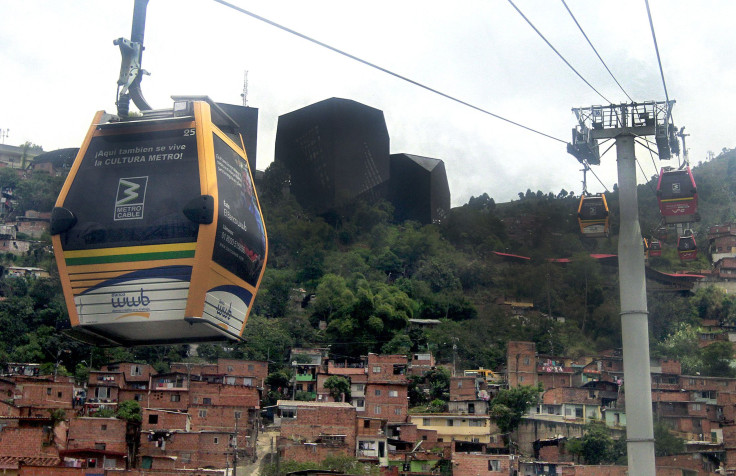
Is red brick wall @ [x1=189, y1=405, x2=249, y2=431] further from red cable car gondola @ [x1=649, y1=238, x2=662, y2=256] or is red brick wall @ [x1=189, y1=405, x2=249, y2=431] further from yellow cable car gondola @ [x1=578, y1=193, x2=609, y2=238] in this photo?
yellow cable car gondola @ [x1=578, y1=193, x2=609, y2=238]

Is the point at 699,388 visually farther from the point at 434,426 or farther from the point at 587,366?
the point at 434,426

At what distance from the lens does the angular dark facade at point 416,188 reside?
73.3m

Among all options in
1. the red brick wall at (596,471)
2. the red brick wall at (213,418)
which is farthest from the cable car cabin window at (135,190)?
the red brick wall at (596,471)

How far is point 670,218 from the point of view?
11617 millimetres

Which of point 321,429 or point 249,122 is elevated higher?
point 249,122

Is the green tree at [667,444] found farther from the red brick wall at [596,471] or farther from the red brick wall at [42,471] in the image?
the red brick wall at [42,471]

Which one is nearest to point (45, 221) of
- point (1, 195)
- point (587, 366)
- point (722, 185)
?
point (1, 195)

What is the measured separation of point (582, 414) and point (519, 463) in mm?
6547

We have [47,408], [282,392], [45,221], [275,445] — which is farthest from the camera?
[45,221]

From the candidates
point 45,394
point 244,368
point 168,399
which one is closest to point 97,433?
point 45,394

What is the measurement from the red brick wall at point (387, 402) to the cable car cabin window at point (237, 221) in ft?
96.2

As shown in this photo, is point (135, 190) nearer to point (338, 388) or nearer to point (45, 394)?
point (45, 394)

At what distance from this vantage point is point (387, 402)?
124 ft

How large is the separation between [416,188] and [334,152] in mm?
7972
